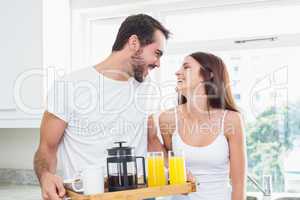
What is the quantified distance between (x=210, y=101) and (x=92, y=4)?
1.29 meters

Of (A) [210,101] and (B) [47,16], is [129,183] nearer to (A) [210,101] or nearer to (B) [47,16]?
(A) [210,101]

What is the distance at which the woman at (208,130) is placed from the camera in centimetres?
194

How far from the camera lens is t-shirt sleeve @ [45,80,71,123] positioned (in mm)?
Answer: 1812

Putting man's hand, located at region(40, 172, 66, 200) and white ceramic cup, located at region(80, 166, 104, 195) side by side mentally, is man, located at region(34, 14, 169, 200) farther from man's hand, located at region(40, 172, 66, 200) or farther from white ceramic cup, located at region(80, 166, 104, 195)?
white ceramic cup, located at region(80, 166, 104, 195)

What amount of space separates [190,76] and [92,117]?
570 mm

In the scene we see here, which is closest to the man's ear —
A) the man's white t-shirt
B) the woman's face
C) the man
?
the man

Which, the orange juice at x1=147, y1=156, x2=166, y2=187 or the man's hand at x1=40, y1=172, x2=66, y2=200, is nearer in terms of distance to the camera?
the man's hand at x1=40, y1=172, x2=66, y2=200

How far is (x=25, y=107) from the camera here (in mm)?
2609

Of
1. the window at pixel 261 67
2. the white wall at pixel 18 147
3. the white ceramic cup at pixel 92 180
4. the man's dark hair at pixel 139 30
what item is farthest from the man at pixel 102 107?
the white wall at pixel 18 147

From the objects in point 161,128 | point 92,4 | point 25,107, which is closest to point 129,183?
point 161,128

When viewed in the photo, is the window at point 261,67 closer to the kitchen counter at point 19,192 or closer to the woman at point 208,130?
the woman at point 208,130

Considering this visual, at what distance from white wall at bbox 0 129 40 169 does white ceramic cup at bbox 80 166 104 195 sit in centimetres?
177

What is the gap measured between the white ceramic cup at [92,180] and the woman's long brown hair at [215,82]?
851 millimetres

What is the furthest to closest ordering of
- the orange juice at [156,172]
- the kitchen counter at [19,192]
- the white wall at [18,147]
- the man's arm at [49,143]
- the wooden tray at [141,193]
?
1. the white wall at [18,147]
2. the kitchen counter at [19,192]
3. the man's arm at [49,143]
4. the orange juice at [156,172]
5. the wooden tray at [141,193]
